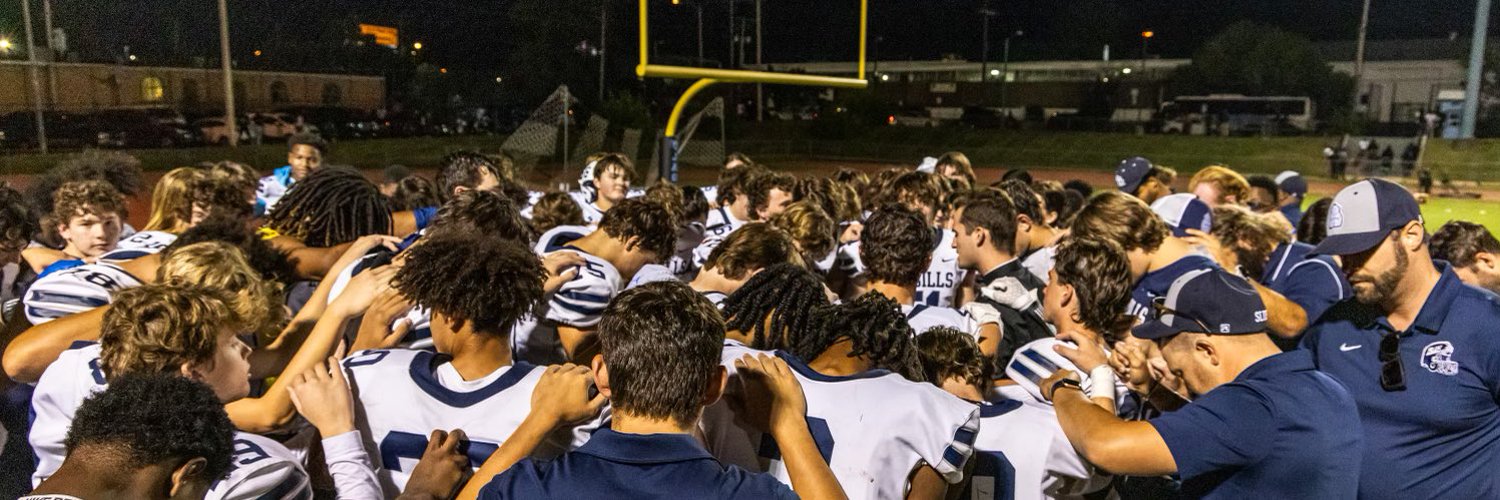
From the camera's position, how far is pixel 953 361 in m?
2.52

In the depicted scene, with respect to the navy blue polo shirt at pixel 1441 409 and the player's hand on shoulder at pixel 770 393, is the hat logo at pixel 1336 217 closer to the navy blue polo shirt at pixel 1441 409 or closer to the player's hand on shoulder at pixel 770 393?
the navy blue polo shirt at pixel 1441 409

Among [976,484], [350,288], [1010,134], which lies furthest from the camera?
[1010,134]

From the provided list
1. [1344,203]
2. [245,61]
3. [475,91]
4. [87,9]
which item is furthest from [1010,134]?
[1344,203]

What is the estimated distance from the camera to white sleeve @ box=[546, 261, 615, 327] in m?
3.31

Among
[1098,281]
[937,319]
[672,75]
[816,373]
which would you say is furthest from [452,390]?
[672,75]

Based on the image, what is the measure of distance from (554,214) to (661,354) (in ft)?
11.1

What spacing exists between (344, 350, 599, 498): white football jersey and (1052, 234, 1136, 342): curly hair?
66.2 inches

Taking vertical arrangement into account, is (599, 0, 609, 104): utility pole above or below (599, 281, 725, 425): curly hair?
above

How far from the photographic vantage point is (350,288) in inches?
103

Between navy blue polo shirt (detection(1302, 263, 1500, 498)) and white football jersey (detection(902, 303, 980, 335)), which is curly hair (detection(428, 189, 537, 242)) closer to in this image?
white football jersey (detection(902, 303, 980, 335))

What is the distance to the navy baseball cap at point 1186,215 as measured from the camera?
570 centimetres

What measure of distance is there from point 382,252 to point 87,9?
11.4 meters

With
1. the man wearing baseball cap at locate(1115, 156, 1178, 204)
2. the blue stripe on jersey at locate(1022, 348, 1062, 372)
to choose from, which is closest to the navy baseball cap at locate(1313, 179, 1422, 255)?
the blue stripe on jersey at locate(1022, 348, 1062, 372)

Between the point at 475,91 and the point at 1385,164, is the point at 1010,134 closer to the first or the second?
the point at 1385,164
